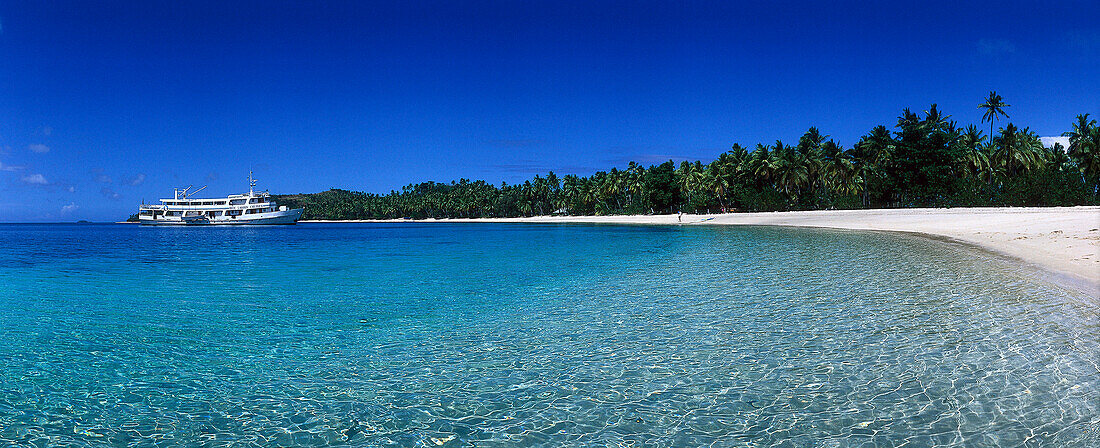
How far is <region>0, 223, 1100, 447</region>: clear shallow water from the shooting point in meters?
5.46

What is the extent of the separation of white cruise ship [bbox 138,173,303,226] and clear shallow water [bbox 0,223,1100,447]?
11960 cm

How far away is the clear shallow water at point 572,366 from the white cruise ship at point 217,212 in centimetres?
11960

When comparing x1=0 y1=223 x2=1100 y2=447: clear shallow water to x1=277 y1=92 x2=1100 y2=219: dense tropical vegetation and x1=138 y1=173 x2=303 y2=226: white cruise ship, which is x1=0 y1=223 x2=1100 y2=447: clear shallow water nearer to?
x1=277 y1=92 x2=1100 y2=219: dense tropical vegetation

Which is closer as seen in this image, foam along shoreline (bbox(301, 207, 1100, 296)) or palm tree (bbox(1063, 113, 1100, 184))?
foam along shoreline (bbox(301, 207, 1100, 296))

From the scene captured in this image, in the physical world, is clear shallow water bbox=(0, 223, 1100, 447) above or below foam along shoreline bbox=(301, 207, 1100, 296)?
below

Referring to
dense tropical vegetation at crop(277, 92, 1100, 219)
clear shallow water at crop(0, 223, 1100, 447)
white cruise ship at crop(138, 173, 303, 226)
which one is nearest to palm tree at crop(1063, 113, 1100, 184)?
dense tropical vegetation at crop(277, 92, 1100, 219)

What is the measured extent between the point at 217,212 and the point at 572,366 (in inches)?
5483

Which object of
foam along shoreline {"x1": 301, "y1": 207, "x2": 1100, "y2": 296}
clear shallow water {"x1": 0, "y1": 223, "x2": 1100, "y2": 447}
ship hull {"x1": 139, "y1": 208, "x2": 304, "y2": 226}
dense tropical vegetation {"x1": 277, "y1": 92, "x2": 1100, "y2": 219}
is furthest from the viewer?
ship hull {"x1": 139, "y1": 208, "x2": 304, "y2": 226}

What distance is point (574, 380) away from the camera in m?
7.02

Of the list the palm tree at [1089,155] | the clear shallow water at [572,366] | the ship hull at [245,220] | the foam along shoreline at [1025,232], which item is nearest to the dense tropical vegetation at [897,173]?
the palm tree at [1089,155]

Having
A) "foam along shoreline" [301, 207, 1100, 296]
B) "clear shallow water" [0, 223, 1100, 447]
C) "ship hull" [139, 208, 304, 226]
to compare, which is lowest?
"clear shallow water" [0, 223, 1100, 447]

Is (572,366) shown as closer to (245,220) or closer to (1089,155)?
(1089,155)

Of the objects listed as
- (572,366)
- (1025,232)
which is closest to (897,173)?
(1025,232)

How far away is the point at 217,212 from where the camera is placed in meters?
126
